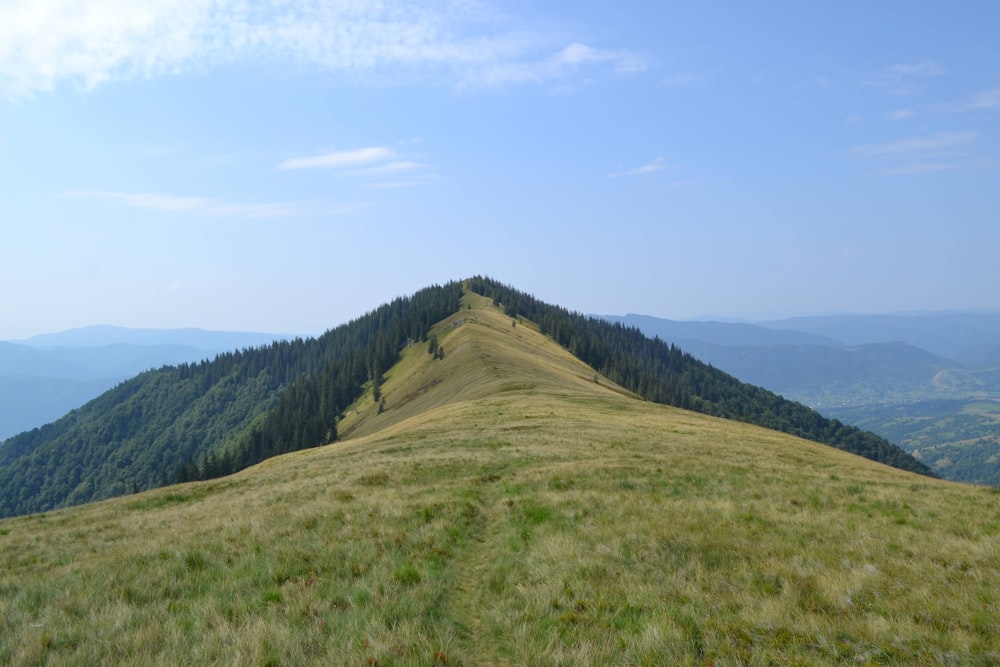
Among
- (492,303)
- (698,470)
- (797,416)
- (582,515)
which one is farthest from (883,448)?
(582,515)

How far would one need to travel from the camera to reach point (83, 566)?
37.5ft

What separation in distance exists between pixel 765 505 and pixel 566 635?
10408 millimetres

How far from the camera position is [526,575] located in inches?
373

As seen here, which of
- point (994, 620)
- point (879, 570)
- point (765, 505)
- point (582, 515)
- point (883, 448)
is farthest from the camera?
point (883, 448)

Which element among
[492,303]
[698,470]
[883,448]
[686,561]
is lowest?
[883,448]

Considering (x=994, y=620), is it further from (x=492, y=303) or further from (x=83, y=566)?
(x=492, y=303)

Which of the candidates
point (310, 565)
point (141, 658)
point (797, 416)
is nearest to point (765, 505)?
point (310, 565)

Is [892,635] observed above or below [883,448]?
above

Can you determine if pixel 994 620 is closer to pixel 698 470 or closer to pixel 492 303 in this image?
pixel 698 470

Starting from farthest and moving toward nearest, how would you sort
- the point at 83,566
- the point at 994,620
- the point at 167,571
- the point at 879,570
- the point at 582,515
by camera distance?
1. the point at 582,515
2. the point at 83,566
3. the point at 167,571
4. the point at 879,570
5. the point at 994,620

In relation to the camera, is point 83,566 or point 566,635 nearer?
point 566,635

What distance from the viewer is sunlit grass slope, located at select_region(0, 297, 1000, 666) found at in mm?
6762

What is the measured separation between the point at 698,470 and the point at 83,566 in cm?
2019

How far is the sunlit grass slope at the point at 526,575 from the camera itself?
6.76 m
